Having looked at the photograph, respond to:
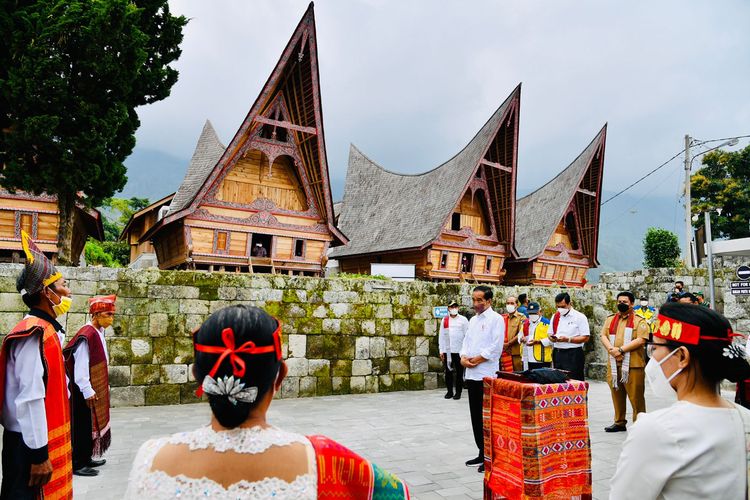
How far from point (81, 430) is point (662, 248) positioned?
35609 mm

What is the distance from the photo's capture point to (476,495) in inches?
181

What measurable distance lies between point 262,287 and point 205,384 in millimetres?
8551

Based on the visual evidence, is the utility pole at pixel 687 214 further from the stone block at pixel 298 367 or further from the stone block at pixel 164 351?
the stone block at pixel 164 351

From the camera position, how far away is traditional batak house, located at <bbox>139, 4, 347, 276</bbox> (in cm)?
1481

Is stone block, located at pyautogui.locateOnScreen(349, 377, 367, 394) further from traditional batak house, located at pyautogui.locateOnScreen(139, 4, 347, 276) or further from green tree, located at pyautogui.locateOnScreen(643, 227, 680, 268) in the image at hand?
green tree, located at pyautogui.locateOnScreen(643, 227, 680, 268)

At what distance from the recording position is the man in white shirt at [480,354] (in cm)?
547

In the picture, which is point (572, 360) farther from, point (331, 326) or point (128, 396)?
point (128, 396)

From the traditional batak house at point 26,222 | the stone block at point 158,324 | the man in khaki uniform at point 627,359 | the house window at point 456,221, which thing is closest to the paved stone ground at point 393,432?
the man in khaki uniform at point 627,359

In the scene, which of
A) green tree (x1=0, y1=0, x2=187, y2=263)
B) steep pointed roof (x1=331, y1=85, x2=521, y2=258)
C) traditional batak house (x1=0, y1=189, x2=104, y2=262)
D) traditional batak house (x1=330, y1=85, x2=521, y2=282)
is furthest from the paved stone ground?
steep pointed roof (x1=331, y1=85, x2=521, y2=258)

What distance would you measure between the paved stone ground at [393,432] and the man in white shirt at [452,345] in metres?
0.34

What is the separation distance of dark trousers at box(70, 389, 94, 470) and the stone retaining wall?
3564mm

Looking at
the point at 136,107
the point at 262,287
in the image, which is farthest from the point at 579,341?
the point at 136,107

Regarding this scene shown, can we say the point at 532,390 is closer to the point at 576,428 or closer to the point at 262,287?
the point at 576,428

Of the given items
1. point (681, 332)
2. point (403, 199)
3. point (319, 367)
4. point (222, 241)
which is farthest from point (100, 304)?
point (403, 199)
